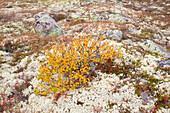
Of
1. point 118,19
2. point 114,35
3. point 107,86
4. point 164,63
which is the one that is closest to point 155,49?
point 164,63

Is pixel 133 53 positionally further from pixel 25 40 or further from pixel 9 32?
pixel 9 32

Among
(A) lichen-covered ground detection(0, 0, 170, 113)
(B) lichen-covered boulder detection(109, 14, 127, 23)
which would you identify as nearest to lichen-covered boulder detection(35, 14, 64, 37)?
(A) lichen-covered ground detection(0, 0, 170, 113)

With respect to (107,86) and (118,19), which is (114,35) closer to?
(107,86)

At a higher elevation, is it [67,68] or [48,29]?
[48,29]

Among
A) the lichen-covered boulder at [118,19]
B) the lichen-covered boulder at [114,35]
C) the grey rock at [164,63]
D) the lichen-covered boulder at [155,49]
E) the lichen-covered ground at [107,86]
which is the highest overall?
the lichen-covered boulder at [118,19]

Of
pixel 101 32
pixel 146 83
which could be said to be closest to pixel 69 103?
pixel 146 83

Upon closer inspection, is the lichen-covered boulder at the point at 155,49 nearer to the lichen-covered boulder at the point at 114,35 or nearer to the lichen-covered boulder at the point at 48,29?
the lichen-covered boulder at the point at 114,35

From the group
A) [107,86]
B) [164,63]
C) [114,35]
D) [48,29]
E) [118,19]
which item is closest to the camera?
[107,86]

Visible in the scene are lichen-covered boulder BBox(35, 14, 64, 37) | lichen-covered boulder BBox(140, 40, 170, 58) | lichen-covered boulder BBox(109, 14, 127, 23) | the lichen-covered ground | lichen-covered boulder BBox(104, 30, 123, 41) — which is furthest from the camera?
lichen-covered boulder BBox(109, 14, 127, 23)

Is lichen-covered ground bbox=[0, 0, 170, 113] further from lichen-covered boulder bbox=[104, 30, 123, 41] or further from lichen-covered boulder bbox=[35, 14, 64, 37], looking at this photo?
lichen-covered boulder bbox=[35, 14, 64, 37]

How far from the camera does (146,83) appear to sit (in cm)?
865

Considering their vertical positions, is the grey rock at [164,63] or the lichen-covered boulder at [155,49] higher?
the lichen-covered boulder at [155,49]

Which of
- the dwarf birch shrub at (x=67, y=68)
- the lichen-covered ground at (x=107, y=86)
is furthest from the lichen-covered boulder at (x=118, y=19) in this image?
the dwarf birch shrub at (x=67, y=68)

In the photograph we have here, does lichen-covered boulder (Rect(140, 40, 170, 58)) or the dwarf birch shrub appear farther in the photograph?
lichen-covered boulder (Rect(140, 40, 170, 58))
